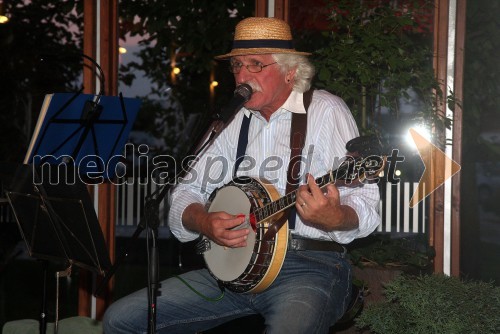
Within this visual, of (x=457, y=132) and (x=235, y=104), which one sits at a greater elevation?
(x=235, y=104)

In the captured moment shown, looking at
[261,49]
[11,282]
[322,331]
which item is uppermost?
[261,49]

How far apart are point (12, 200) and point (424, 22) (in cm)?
288

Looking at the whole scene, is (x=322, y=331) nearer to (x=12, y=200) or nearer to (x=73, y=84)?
(x=12, y=200)

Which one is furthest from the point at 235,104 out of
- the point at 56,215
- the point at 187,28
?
the point at 187,28

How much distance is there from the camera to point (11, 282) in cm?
717

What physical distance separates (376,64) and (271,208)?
1.79 m

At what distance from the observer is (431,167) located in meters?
4.27

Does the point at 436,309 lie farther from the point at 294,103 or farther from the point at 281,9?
the point at 281,9

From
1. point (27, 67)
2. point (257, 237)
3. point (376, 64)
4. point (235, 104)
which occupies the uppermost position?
point (27, 67)

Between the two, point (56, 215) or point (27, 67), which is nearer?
point (56, 215)

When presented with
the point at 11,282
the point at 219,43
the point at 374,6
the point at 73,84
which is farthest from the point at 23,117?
the point at 374,6

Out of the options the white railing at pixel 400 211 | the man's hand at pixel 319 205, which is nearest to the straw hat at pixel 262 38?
the man's hand at pixel 319 205

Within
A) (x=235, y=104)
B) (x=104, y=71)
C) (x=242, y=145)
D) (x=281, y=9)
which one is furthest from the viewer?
(x=104, y=71)

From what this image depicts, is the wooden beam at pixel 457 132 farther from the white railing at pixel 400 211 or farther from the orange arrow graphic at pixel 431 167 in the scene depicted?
the white railing at pixel 400 211
